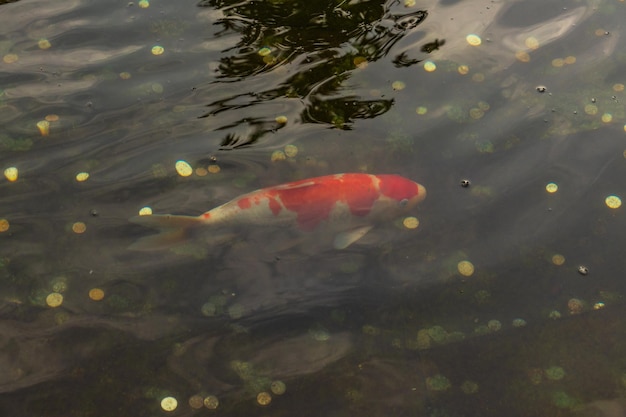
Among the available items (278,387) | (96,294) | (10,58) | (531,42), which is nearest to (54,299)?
(96,294)

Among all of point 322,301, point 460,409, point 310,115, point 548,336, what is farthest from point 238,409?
point 310,115

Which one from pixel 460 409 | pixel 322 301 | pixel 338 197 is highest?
pixel 338 197

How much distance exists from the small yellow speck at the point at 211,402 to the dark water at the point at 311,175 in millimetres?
27

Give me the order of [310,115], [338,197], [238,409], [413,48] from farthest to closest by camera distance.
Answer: [413,48] < [310,115] < [338,197] < [238,409]

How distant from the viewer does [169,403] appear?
10.8 feet

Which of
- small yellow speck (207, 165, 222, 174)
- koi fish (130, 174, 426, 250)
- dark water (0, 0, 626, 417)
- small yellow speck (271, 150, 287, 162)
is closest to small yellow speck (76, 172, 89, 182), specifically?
dark water (0, 0, 626, 417)

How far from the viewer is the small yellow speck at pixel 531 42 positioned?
480 cm

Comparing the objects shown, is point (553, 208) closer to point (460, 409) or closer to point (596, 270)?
point (596, 270)

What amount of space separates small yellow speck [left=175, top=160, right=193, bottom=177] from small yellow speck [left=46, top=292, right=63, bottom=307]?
3.37 ft

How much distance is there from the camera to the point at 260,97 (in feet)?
14.8

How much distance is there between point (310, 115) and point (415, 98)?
0.73 meters

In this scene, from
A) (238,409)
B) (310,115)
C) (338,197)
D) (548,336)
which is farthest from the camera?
(310,115)

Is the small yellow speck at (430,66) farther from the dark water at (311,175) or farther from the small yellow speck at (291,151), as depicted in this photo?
the small yellow speck at (291,151)

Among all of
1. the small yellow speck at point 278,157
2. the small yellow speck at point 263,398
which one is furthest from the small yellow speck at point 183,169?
the small yellow speck at point 263,398
